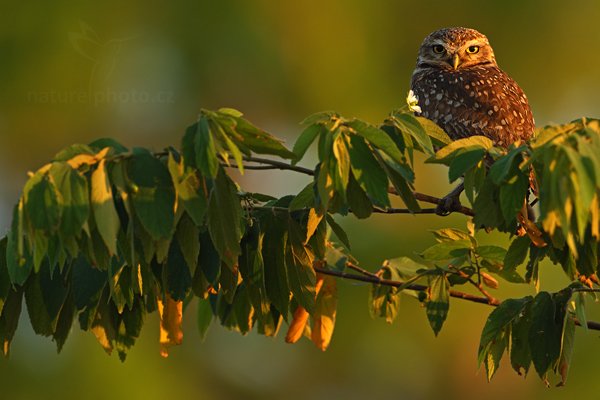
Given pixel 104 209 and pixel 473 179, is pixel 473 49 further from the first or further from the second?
pixel 104 209

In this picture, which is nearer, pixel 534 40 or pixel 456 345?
pixel 456 345

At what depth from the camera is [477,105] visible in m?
6.01

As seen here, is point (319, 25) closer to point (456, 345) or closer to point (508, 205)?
point (456, 345)

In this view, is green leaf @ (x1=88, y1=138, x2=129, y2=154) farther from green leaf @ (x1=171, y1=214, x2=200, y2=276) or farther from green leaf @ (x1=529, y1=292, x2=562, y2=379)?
green leaf @ (x1=529, y1=292, x2=562, y2=379)

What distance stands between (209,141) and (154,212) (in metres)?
0.26

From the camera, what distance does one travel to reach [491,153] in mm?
3359

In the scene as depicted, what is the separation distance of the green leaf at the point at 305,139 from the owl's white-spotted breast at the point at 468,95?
2795 millimetres

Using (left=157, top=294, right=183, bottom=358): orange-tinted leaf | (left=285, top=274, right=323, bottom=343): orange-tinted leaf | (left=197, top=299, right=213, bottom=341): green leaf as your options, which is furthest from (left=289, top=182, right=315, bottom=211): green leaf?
(left=197, top=299, right=213, bottom=341): green leaf

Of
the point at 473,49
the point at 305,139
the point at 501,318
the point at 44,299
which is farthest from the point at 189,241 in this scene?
the point at 473,49

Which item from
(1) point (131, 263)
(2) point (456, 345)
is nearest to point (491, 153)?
(1) point (131, 263)

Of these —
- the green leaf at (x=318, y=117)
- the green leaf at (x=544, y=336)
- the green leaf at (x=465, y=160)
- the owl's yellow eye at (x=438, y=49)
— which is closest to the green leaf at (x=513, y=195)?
the green leaf at (x=465, y=160)

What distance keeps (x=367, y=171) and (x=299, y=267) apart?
0.85 metres

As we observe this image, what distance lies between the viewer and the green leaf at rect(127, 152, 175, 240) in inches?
118

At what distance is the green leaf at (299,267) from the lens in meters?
3.89
